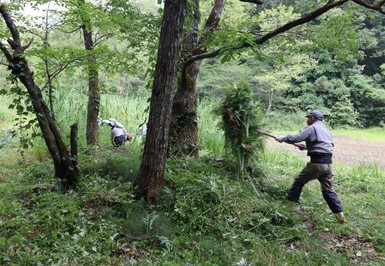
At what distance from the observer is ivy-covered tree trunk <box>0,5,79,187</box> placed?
150 inches

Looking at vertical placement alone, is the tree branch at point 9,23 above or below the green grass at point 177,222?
above

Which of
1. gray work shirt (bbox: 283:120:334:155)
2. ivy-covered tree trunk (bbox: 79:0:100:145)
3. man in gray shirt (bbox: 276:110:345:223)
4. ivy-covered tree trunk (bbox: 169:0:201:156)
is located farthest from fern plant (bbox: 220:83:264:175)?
ivy-covered tree trunk (bbox: 79:0:100:145)

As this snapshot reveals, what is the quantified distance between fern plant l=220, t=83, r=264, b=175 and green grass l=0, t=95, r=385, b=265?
42 centimetres

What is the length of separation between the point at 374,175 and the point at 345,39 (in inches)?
147

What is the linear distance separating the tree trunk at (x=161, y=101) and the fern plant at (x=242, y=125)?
127 centimetres

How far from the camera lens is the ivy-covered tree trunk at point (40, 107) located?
12.5 feet

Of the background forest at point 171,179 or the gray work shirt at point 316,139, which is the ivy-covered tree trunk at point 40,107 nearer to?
the background forest at point 171,179

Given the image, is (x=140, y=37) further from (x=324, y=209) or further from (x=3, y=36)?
(x=324, y=209)

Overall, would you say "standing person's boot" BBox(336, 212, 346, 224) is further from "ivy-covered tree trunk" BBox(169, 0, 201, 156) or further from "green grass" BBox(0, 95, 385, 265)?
"ivy-covered tree trunk" BBox(169, 0, 201, 156)

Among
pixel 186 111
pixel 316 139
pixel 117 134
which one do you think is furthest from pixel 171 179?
pixel 117 134

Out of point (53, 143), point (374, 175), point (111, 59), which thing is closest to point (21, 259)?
point (53, 143)

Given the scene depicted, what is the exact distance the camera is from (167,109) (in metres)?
3.89

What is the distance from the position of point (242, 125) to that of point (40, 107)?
2.76 metres

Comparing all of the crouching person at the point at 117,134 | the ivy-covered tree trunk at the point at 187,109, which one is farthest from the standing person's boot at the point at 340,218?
the crouching person at the point at 117,134
